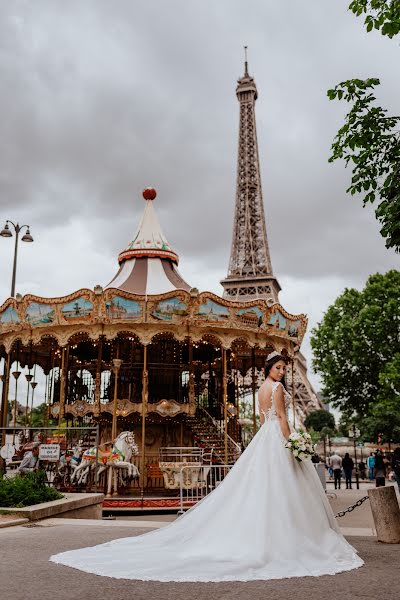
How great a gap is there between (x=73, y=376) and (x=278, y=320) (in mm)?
8677

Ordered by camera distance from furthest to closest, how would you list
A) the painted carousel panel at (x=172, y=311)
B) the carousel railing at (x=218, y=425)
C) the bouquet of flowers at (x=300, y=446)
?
the carousel railing at (x=218, y=425)
the painted carousel panel at (x=172, y=311)
the bouquet of flowers at (x=300, y=446)

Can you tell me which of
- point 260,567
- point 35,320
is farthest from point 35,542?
point 35,320

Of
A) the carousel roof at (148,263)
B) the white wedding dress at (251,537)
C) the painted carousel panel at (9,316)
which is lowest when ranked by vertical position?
the white wedding dress at (251,537)

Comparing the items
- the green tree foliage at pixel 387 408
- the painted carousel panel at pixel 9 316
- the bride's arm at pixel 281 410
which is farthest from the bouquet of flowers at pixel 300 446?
the green tree foliage at pixel 387 408

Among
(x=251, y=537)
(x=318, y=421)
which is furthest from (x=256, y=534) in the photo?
(x=318, y=421)

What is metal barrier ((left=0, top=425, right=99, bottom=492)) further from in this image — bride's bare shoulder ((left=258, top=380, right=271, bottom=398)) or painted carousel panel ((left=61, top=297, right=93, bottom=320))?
bride's bare shoulder ((left=258, top=380, right=271, bottom=398))

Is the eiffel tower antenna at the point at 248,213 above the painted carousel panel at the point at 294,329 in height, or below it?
above

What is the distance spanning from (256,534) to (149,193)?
1948cm

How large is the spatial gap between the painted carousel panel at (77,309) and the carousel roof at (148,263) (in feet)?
8.63

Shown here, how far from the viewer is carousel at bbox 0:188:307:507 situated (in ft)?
59.1

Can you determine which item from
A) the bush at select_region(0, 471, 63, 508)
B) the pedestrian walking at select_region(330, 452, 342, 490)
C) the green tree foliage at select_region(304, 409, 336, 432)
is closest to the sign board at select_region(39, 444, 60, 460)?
the bush at select_region(0, 471, 63, 508)

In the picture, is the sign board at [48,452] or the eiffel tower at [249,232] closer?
the sign board at [48,452]

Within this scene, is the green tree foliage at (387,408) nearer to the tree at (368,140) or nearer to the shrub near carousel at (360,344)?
the shrub near carousel at (360,344)

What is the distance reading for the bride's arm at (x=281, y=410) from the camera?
21.2 feet
